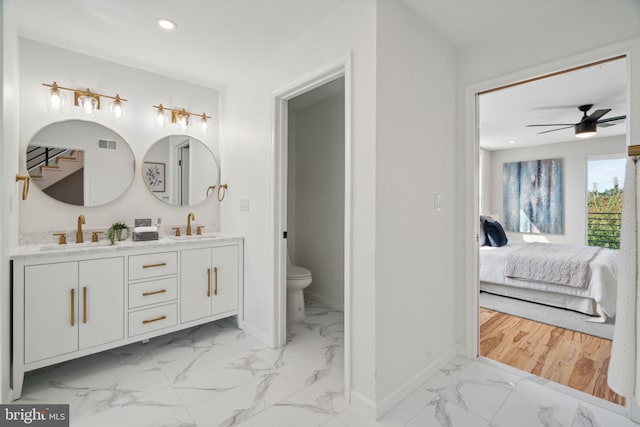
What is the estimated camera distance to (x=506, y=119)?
14.3 feet

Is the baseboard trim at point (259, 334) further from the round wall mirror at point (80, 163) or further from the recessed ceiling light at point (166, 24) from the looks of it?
the recessed ceiling light at point (166, 24)

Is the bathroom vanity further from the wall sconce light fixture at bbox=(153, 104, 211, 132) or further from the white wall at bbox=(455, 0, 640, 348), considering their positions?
the white wall at bbox=(455, 0, 640, 348)

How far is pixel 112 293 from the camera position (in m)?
2.18

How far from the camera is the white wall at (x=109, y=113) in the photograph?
226 cm

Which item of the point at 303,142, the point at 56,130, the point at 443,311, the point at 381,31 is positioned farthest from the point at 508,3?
the point at 56,130

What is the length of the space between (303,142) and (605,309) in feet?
11.8

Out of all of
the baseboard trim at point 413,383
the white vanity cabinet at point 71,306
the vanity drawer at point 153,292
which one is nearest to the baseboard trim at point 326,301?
the baseboard trim at point 413,383

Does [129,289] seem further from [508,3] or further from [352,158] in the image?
[508,3]

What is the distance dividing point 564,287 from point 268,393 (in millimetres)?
3265

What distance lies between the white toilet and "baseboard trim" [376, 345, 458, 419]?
1.33 meters

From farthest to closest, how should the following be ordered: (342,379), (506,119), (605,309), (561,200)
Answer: (561,200) < (506,119) < (605,309) < (342,379)

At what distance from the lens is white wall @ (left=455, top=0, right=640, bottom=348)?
5.57 ft

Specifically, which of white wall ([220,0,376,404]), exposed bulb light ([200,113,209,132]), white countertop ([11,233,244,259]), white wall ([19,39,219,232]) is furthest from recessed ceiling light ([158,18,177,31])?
white countertop ([11,233,244,259])

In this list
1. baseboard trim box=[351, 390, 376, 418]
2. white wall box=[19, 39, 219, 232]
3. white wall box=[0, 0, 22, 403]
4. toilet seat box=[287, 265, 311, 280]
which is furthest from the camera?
toilet seat box=[287, 265, 311, 280]
